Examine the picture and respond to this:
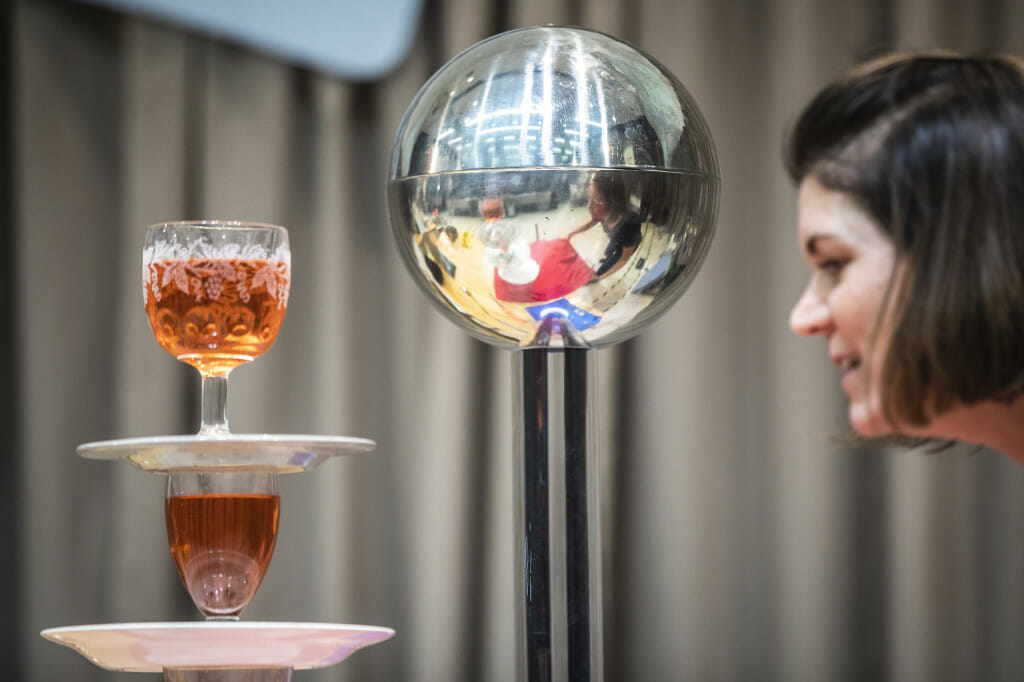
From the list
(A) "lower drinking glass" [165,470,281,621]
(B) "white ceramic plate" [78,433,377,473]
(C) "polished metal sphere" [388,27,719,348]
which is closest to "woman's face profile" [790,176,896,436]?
(C) "polished metal sphere" [388,27,719,348]

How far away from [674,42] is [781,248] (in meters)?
0.45

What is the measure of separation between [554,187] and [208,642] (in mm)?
430

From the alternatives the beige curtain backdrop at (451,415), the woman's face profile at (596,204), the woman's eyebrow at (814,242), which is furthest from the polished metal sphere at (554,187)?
the beige curtain backdrop at (451,415)

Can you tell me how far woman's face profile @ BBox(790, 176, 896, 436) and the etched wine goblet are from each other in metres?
0.45

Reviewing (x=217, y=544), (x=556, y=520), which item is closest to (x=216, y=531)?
(x=217, y=544)

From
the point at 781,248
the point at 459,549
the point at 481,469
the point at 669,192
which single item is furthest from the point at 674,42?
the point at 669,192

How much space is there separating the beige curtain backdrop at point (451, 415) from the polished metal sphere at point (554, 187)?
1.28 metres

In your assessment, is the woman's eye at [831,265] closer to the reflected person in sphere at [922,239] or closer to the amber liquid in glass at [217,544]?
the reflected person in sphere at [922,239]

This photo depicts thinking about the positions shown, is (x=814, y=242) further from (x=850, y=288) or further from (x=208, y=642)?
(x=208, y=642)

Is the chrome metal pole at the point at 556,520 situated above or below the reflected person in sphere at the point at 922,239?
below

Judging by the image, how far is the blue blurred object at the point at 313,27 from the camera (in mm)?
2338

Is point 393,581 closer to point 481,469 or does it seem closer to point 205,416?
point 481,469

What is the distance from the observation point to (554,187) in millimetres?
911

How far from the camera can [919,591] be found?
2188mm
